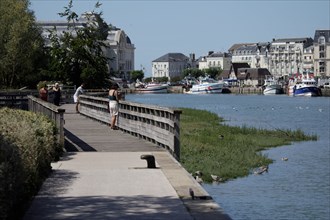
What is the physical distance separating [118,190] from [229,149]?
1734 cm

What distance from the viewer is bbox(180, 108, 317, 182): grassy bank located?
24078mm

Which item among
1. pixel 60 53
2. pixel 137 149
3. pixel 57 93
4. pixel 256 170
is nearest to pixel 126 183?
pixel 137 149

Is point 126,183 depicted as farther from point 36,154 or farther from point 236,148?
point 236,148

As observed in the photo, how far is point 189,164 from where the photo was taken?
951 inches

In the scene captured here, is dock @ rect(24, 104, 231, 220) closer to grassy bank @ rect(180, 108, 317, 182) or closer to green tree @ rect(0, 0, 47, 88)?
grassy bank @ rect(180, 108, 317, 182)

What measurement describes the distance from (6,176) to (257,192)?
506 inches

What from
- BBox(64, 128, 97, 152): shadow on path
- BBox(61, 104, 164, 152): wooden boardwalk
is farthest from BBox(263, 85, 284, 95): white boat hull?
BBox(64, 128, 97, 152): shadow on path

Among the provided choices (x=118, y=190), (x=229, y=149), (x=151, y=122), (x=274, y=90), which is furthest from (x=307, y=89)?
(x=118, y=190)

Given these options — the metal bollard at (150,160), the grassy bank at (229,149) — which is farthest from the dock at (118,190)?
the grassy bank at (229,149)

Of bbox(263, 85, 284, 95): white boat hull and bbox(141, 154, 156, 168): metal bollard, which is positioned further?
bbox(263, 85, 284, 95): white boat hull

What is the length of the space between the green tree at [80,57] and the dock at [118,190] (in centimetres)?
4184

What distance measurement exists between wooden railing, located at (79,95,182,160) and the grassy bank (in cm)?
184

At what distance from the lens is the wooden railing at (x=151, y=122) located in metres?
18.8

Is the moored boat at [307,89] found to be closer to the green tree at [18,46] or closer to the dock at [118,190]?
the green tree at [18,46]
